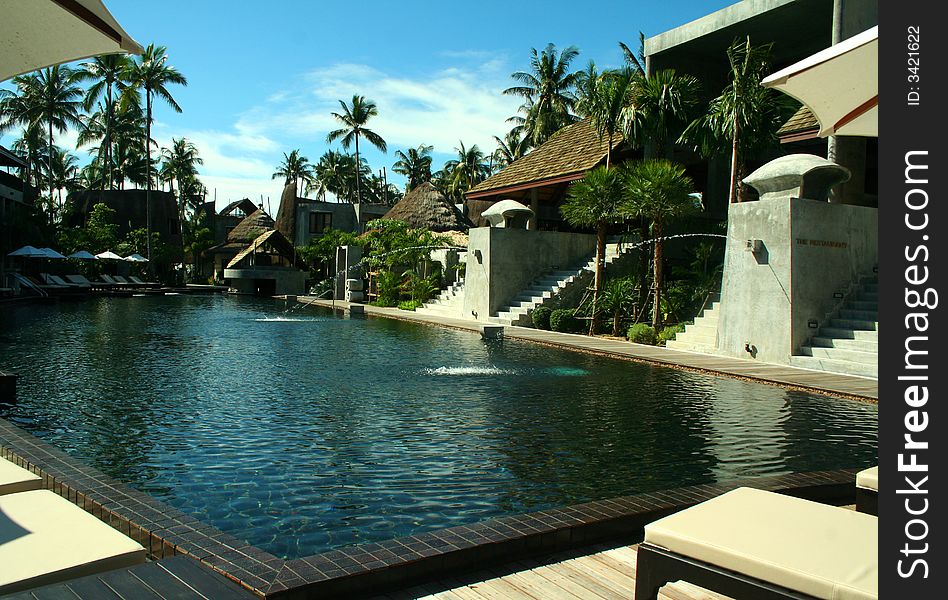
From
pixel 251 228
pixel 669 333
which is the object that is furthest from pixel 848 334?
pixel 251 228

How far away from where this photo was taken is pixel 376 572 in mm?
3605

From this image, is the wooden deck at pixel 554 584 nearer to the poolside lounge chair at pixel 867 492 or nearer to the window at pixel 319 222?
the poolside lounge chair at pixel 867 492

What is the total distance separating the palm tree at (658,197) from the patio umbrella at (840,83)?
39.4 feet

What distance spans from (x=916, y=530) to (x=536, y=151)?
29.5 m

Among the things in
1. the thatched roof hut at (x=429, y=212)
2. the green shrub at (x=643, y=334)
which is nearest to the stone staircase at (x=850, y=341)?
the green shrub at (x=643, y=334)

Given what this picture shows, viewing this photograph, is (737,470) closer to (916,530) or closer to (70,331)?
(916,530)

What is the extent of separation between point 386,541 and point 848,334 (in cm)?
1164

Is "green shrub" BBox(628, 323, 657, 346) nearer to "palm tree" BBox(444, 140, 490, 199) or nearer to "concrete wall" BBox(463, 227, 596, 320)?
"concrete wall" BBox(463, 227, 596, 320)

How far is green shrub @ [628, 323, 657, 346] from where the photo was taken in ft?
57.1

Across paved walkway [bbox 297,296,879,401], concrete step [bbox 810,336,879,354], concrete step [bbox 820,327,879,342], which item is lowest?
paved walkway [bbox 297,296,879,401]

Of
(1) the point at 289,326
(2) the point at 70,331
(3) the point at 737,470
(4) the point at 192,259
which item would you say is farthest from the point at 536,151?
(4) the point at 192,259

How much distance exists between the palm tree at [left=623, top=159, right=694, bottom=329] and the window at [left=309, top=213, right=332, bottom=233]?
49.4 meters

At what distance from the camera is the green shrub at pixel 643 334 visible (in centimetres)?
1739

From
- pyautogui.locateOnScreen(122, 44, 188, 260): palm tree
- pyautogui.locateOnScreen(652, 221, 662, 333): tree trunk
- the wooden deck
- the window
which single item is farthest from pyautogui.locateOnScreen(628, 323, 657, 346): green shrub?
the window
